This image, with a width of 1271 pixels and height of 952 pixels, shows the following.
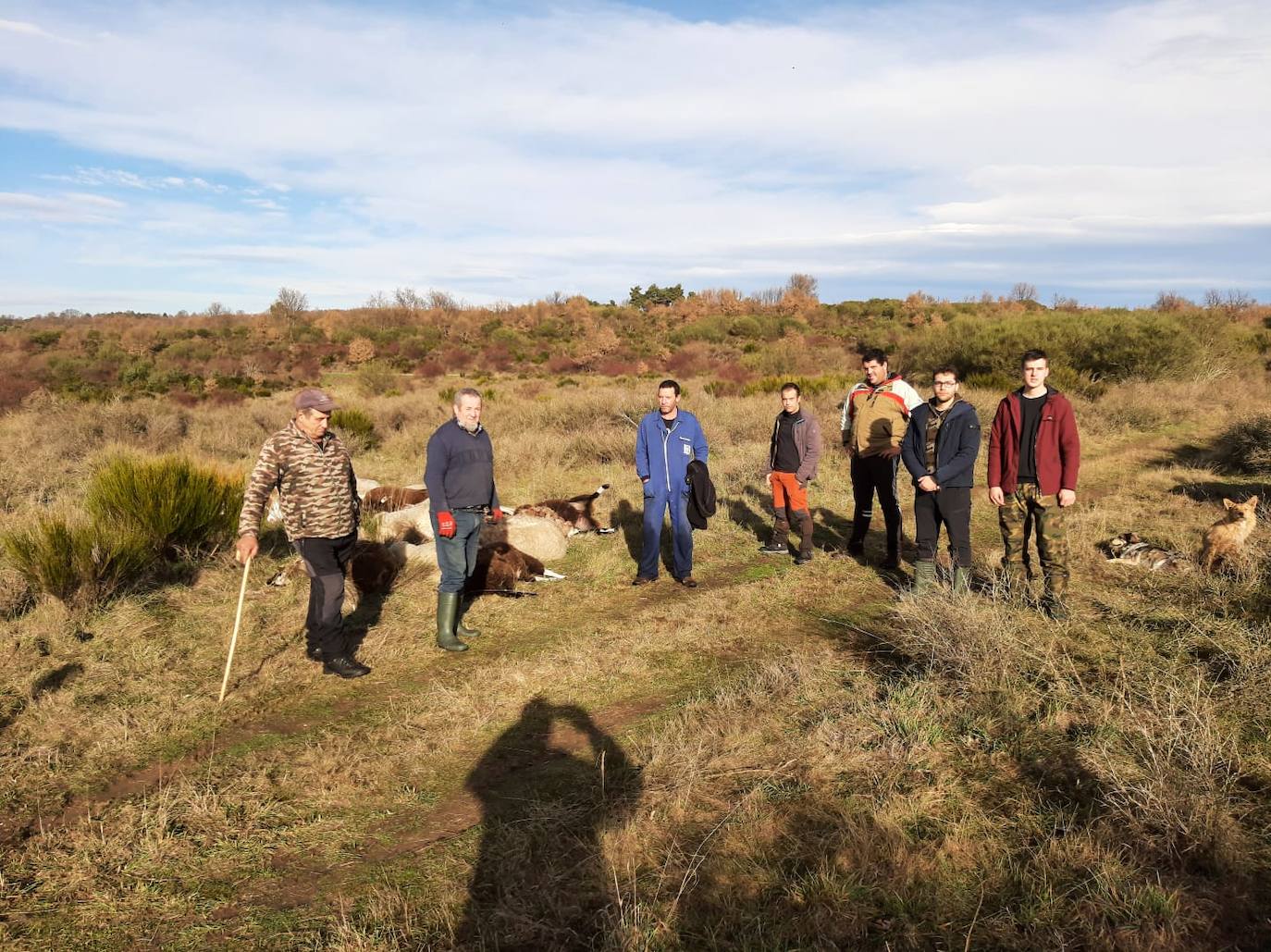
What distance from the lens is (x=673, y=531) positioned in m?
6.68

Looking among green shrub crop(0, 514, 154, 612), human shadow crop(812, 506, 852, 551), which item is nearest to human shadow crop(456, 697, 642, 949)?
green shrub crop(0, 514, 154, 612)

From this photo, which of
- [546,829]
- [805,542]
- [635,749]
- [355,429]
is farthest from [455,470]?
[355,429]

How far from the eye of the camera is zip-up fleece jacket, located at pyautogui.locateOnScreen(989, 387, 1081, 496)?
4.99m

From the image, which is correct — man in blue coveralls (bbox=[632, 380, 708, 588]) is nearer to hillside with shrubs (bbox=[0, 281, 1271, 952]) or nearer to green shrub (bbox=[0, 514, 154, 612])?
hillside with shrubs (bbox=[0, 281, 1271, 952])

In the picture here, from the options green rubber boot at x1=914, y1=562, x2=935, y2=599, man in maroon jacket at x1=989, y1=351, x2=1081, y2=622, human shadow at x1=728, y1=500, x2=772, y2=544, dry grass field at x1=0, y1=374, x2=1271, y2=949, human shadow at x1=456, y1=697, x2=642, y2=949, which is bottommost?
human shadow at x1=456, y1=697, x2=642, y2=949

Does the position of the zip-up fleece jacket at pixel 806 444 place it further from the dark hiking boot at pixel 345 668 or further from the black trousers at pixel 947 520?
the dark hiking boot at pixel 345 668

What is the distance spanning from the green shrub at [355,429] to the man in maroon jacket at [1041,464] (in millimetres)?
11840

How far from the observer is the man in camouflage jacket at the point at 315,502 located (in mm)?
4469

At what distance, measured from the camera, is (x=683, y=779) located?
130 inches

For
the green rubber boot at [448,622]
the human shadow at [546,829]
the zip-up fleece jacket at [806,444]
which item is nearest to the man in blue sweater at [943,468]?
the zip-up fleece jacket at [806,444]

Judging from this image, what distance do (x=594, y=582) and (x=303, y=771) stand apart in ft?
11.5

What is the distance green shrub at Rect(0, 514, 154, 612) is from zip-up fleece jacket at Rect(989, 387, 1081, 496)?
681 centimetres

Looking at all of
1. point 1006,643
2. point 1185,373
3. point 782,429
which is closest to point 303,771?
point 1006,643

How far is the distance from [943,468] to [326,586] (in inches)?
172
